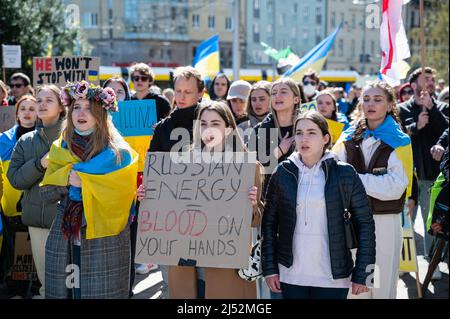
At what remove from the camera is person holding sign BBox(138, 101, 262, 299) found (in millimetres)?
3859

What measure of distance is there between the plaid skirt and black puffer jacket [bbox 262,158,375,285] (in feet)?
3.69

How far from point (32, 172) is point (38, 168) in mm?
57

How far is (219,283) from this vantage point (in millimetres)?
3857

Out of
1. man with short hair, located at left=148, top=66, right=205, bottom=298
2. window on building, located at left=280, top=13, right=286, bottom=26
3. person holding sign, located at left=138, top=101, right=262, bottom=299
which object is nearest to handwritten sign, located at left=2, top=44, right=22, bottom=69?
man with short hair, located at left=148, top=66, right=205, bottom=298

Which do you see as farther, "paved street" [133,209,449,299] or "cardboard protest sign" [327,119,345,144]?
"cardboard protest sign" [327,119,345,144]

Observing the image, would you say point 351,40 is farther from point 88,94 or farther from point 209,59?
point 88,94

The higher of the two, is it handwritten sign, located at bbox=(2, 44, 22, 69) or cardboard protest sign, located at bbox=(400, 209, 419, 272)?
handwritten sign, located at bbox=(2, 44, 22, 69)

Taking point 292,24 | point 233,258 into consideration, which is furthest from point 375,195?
point 292,24

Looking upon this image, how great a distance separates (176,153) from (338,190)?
1.10m

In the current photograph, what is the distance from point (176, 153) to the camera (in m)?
3.96

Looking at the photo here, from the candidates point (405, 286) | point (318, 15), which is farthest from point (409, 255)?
point (318, 15)

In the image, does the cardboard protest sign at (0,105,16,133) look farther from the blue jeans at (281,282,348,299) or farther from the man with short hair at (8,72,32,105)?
the blue jeans at (281,282,348,299)

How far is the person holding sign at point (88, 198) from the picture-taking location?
4.06 m
